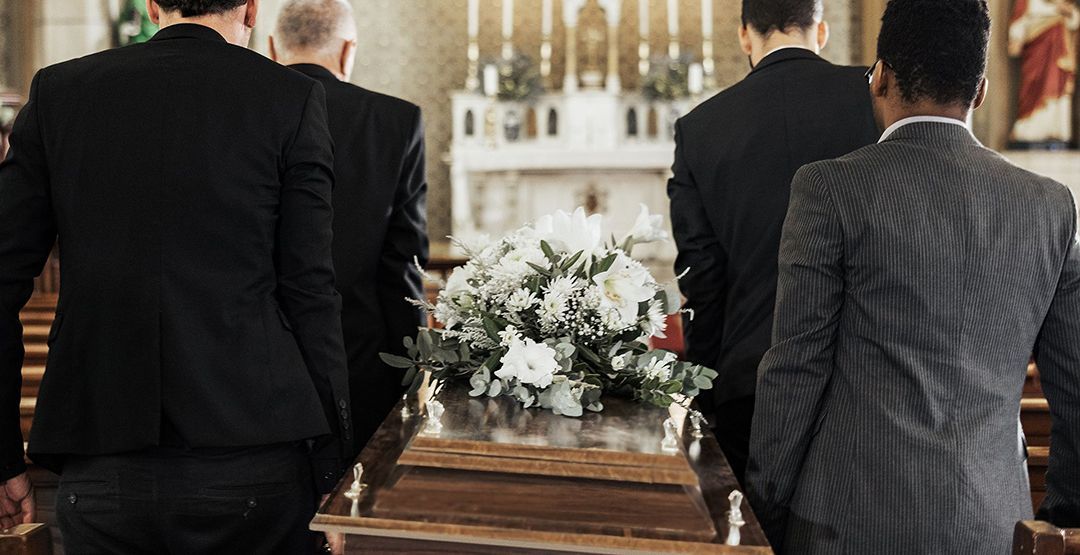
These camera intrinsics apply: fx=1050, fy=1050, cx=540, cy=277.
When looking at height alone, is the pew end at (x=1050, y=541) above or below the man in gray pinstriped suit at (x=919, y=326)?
below

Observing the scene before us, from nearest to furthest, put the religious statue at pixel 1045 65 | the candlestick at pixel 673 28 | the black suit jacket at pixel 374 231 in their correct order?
the black suit jacket at pixel 374 231 → the religious statue at pixel 1045 65 → the candlestick at pixel 673 28

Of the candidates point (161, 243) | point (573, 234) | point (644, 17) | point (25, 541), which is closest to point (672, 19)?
point (644, 17)

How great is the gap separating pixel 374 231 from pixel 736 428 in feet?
3.41

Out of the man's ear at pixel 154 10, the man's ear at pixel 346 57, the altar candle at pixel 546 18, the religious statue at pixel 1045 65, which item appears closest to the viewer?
the man's ear at pixel 154 10

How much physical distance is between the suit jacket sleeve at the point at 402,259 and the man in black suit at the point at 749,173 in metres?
0.68

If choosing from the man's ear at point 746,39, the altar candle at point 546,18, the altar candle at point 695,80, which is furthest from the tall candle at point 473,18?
the man's ear at point 746,39

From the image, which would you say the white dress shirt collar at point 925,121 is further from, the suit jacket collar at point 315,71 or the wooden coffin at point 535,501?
the suit jacket collar at point 315,71

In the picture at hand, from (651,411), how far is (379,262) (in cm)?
117

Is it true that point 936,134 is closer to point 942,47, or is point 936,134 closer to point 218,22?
point 942,47

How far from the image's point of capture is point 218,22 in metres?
1.89

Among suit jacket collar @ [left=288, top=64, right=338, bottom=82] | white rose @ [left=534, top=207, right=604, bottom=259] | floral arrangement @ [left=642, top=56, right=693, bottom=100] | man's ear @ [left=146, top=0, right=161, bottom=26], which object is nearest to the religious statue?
floral arrangement @ [left=642, top=56, right=693, bottom=100]

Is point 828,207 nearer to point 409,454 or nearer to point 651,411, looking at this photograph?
point 651,411

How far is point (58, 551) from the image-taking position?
2590mm

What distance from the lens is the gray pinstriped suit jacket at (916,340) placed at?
1680 millimetres
